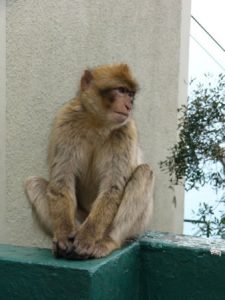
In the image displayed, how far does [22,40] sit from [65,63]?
0.47 meters

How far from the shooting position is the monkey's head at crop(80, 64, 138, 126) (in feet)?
9.80

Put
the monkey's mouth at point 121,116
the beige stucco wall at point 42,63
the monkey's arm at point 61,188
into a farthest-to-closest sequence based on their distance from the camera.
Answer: the beige stucco wall at point 42,63 → the monkey's mouth at point 121,116 → the monkey's arm at point 61,188

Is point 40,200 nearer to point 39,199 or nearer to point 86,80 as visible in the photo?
point 39,199

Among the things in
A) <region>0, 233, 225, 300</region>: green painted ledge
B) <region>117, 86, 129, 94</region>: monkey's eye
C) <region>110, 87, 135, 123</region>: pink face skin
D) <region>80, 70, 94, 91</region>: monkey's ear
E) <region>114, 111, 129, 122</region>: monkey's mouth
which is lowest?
<region>0, 233, 225, 300</region>: green painted ledge

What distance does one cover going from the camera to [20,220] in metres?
4.48

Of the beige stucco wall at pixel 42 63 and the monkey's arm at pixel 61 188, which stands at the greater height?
the beige stucco wall at pixel 42 63

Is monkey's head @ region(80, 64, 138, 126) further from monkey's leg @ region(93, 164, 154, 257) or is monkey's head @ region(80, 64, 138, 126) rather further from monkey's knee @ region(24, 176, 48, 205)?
monkey's knee @ region(24, 176, 48, 205)

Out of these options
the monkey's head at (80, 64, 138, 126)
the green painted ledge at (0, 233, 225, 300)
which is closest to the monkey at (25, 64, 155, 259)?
the monkey's head at (80, 64, 138, 126)

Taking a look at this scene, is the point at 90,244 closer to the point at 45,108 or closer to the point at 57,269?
the point at 57,269

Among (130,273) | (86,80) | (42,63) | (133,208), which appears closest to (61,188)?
(133,208)

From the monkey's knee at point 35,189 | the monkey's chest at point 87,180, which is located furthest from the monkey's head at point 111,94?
the monkey's knee at point 35,189

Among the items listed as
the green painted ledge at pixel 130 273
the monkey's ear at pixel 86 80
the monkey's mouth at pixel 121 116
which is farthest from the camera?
the monkey's ear at pixel 86 80

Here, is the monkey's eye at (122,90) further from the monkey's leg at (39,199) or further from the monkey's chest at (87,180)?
the monkey's leg at (39,199)

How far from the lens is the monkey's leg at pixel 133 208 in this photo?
9.35ft
